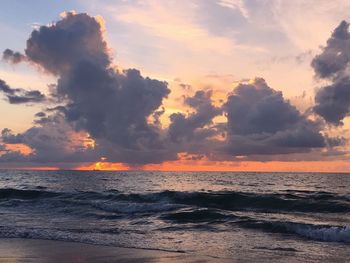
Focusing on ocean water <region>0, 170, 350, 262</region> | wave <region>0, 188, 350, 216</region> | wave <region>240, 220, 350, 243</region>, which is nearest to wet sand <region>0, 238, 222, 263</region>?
ocean water <region>0, 170, 350, 262</region>

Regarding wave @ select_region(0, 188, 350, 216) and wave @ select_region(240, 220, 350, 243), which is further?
wave @ select_region(0, 188, 350, 216)

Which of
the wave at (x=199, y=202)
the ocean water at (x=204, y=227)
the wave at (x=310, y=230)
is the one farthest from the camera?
the wave at (x=199, y=202)

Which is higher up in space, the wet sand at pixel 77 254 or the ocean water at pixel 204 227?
the wet sand at pixel 77 254

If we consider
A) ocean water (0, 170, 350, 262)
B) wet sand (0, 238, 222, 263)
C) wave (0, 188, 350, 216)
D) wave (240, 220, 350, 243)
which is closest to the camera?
wet sand (0, 238, 222, 263)

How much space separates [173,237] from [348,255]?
25.2 ft

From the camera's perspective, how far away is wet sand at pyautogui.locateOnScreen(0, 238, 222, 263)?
14.5 m

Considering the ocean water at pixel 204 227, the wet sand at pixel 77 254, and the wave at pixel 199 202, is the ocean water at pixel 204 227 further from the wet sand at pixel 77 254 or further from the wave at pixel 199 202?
the wet sand at pixel 77 254

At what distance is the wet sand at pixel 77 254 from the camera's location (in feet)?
47.5

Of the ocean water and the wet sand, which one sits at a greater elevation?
the wet sand

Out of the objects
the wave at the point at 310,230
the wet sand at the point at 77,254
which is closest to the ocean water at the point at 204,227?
the wave at the point at 310,230

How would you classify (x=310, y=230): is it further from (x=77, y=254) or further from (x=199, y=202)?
(x=199, y=202)

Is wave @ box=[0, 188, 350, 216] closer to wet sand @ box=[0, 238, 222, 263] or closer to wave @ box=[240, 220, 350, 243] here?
wave @ box=[240, 220, 350, 243]

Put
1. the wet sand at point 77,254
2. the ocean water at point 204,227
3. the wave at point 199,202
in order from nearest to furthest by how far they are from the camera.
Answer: the wet sand at point 77,254 → the ocean water at point 204,227 → the wave at point 199,202

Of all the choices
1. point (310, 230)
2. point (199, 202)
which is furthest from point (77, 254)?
point (199, 202)
